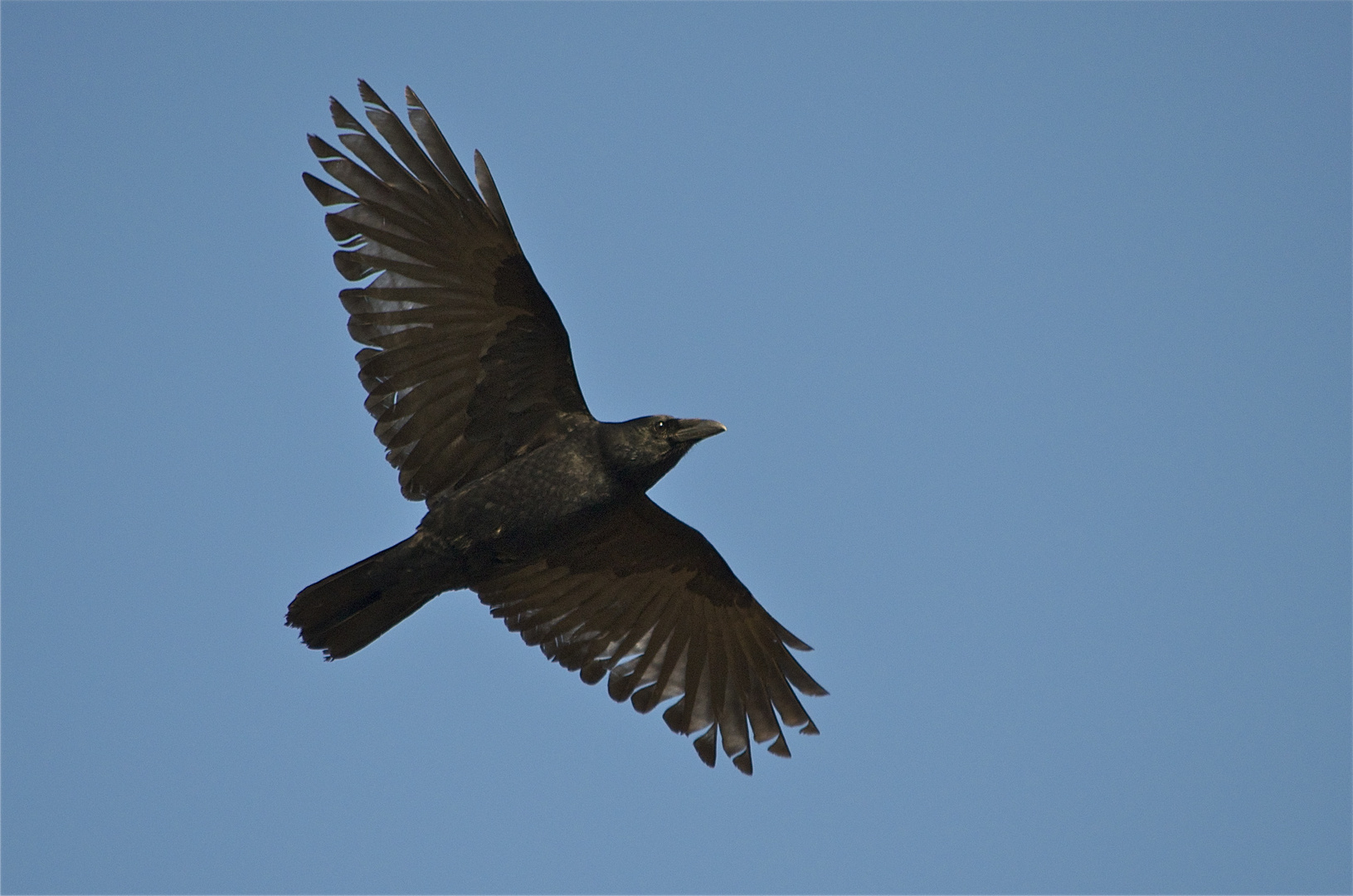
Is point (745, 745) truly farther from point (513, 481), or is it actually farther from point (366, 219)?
point (366, 219)

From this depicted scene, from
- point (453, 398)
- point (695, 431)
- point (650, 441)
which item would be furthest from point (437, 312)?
point (695, 431)

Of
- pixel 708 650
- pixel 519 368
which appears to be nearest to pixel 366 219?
pixel 519 368

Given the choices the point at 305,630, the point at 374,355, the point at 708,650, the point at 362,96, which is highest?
the point at 362,96

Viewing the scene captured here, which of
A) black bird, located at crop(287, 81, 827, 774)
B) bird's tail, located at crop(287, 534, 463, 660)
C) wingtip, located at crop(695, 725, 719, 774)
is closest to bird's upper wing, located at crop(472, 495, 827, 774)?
wingtip, located at crop(695, 725, 719, 774)

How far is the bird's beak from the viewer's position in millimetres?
8906

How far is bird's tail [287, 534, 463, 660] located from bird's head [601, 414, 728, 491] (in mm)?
1451

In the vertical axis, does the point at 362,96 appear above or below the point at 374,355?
above

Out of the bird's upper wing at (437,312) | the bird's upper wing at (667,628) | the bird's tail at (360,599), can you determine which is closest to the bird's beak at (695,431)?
the bird's upper wing at (437,312)

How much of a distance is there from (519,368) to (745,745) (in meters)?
3.47

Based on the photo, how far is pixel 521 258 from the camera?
899 centimetres

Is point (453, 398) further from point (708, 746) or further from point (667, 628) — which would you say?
point (708, 746)

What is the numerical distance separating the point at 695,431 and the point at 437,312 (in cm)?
194

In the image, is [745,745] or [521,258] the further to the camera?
[745,745]

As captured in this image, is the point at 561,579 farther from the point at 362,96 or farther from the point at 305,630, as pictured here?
the point at 362,96
